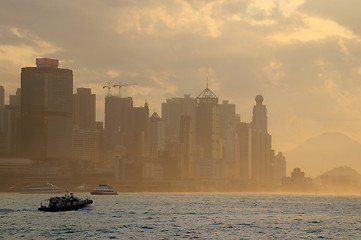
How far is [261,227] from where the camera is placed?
159 meters

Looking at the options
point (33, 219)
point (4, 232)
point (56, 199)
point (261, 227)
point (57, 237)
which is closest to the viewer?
point (57, 237)

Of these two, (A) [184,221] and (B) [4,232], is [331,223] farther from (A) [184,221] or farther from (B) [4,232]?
(B) [4,232]

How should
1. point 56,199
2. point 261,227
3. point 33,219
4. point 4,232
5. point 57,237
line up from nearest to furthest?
point 57,237, point 4,232, point 261,227, point 33,219, point 56,199

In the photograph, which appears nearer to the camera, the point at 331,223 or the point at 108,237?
the point at 108,237

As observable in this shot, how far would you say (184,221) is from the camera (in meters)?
175

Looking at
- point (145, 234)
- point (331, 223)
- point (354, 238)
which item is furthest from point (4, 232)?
point (331, 223)

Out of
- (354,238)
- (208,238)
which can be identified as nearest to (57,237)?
(208,238)

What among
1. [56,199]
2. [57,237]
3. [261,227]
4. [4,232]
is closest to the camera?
[57,237]

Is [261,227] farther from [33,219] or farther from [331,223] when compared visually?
[33,219]

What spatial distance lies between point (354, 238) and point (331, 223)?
139 ft

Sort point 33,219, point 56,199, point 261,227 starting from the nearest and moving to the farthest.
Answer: point 261,227 → point 33,219 → point 56,199

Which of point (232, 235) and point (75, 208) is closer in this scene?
point (232, 235)

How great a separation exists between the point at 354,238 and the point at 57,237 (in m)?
62.4

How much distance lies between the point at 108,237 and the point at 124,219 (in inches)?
1971
